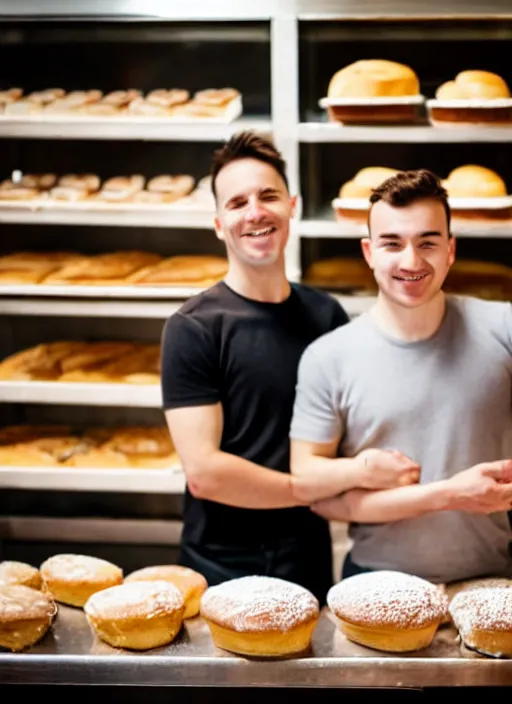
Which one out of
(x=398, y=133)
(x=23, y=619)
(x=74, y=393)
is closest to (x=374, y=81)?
(x=398, y=133)

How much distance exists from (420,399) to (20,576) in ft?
2.68

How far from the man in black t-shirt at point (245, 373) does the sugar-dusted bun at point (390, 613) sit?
0.32 meters

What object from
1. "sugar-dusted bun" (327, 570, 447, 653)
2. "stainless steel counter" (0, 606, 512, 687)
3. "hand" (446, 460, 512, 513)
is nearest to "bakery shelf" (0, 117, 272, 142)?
"hand" (446, 460, 512, 513)

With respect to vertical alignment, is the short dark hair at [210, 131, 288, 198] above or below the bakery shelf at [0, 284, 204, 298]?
above

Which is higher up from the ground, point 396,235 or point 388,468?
point 396,235

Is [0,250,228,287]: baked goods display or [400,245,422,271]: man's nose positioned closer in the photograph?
[400,245,422,271]: man's nose

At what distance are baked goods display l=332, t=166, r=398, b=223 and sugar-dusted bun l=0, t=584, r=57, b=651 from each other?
1181 mm

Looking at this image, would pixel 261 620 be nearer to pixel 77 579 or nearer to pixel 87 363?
pixel 77 579

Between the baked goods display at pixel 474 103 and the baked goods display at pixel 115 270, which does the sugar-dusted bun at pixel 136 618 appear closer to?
the baked goods display at pixel 115 270

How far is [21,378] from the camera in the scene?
7.97 feet

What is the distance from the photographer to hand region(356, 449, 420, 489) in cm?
170

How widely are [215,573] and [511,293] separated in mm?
1029

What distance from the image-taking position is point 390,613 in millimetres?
1416

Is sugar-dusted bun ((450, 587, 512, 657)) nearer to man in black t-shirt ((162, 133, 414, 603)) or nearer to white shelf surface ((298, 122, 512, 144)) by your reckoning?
man in black t-shirt ((162, 133, 414, 603))
